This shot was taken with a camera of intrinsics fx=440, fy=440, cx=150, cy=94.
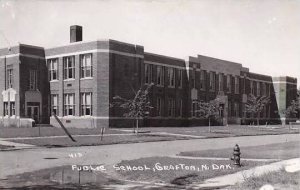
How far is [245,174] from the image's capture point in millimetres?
11430

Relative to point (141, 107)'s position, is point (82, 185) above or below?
below

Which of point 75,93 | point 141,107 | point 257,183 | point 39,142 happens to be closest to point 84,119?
point 75,93

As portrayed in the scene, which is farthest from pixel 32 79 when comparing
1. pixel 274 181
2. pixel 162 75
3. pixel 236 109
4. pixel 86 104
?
pixel 274 181

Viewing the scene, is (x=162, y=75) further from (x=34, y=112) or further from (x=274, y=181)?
(x=274, y=181)

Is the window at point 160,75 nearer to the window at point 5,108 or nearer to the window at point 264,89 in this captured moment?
the window at point 5,108

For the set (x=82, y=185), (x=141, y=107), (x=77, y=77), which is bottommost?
(x=82, y=185)

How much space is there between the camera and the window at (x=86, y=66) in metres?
36.9

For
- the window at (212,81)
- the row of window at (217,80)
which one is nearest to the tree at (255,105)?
the row of window at (217,80)

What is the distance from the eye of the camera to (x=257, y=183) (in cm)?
1012

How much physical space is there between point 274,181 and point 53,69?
3219cm

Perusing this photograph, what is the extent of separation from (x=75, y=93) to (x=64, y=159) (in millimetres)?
22853

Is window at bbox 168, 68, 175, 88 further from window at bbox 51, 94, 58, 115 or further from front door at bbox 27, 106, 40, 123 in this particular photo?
front door at bbox 27, 106, 40, 123

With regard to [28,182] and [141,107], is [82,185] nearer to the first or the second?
[28,182]

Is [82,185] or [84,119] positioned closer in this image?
[82,185]
